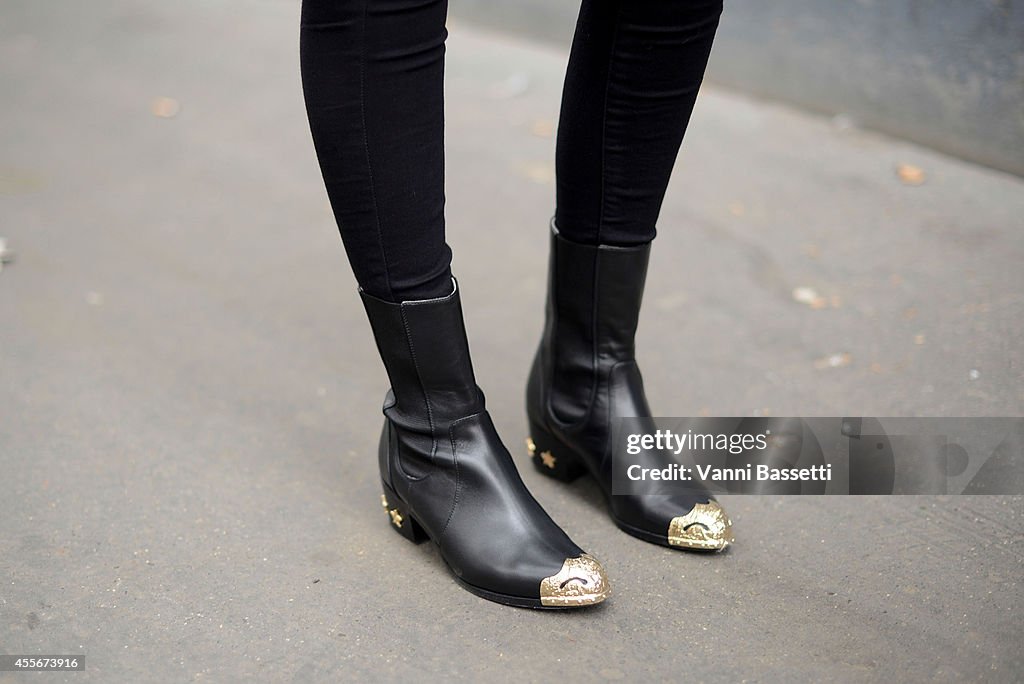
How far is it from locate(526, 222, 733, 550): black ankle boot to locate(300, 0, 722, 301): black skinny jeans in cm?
4

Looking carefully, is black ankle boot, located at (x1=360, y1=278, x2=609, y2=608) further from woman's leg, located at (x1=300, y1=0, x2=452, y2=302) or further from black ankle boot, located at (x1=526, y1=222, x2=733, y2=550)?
black ankle boot, located at (x1=526, y1=222, x2=733, y2=550)

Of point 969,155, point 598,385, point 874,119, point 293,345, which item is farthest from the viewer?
point 874,119

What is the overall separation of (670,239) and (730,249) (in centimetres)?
13

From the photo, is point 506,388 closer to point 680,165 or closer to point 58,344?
point 58,344

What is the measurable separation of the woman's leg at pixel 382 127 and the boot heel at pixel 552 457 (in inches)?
13.8

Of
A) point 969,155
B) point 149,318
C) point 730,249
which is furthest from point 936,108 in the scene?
point 149,318

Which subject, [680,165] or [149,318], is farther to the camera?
[680,165]

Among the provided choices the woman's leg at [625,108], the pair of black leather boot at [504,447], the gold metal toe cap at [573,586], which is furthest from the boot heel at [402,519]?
the woman's leg at [625,108]

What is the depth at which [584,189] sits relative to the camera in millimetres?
1220

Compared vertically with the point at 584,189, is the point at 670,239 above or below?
below

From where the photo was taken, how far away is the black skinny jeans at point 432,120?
3.30ft

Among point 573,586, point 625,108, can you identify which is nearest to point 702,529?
point 573,586

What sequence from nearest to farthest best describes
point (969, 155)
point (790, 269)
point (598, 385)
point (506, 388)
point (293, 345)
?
point (598, 385)
point (506, 388)
point (293, 345)
point (790, 269)
point (969, 155)

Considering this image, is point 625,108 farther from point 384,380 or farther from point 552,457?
point 384,380
